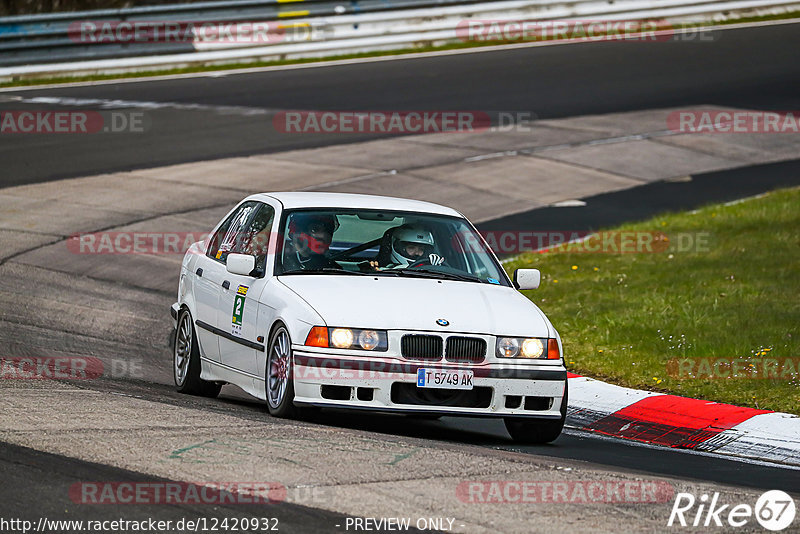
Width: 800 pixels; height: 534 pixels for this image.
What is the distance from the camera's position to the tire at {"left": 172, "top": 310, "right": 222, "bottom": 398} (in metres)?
9.60

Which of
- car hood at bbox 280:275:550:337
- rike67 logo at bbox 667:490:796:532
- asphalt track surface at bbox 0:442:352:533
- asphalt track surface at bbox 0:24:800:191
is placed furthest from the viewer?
asphalt track surface at bbox 0:24:800:191

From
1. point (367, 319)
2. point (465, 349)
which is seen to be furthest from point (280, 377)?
point (465, 349)

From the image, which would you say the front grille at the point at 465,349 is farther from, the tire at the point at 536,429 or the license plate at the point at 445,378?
the tire at the point at 536,429

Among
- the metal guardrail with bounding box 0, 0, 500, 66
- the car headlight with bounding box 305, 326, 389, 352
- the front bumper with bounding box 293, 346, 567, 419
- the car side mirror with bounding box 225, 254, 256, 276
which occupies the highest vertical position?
the metal guardrail with bounding box 0, 0, 500, 66

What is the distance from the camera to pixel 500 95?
25.5m

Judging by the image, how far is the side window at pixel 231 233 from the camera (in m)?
9.67

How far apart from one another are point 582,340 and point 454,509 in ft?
19.1

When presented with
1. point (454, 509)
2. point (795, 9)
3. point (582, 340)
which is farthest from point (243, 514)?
point (795, 9)

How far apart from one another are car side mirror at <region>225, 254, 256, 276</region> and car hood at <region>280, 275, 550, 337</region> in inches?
12.3

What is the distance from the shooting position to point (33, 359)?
10109 mm

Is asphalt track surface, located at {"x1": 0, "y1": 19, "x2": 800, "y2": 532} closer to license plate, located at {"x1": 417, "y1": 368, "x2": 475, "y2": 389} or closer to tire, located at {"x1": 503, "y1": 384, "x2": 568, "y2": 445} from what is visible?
tire, located at {"x1": 503, "y1": 384, "x2": 568, "y2": 445}

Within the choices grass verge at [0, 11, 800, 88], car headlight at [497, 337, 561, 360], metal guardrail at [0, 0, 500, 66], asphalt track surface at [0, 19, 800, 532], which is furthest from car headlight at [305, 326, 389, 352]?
grass verge at [0, 11, 800, 88]

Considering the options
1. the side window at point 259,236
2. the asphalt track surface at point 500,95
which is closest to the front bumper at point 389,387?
the side window at point 259,236

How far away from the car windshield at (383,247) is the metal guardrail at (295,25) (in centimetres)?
1858
